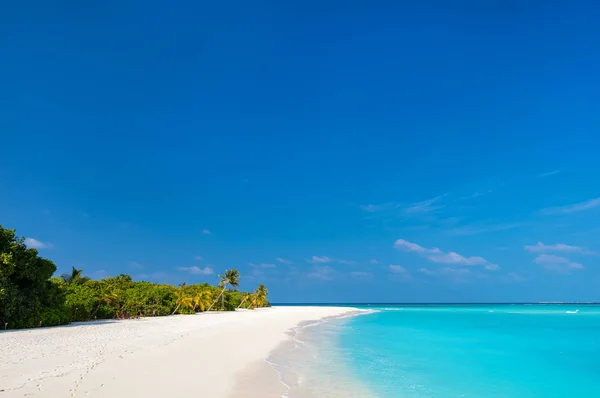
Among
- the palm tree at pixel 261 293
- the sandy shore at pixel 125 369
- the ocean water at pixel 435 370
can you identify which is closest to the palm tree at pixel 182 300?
the ocean water at pixel 435 370

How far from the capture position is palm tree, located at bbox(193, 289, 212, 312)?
5871 centimetres

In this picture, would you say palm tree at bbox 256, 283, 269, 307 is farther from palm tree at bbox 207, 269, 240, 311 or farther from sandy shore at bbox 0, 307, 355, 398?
sandy shore at bbox 0, 307, 355, 398

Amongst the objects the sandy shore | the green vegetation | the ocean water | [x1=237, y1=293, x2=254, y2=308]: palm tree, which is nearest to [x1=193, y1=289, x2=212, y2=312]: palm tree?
the green vegetation

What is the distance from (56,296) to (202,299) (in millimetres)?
35355

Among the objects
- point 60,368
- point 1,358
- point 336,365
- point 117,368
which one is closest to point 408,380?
point 336,365

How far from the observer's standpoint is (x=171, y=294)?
5166cm

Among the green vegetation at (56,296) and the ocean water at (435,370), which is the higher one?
the green vegetation at (56,296)

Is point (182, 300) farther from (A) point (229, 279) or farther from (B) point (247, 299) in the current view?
(B) point (247, 299)

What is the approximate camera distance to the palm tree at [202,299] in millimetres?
58706

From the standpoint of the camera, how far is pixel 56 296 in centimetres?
2764

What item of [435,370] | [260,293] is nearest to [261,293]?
[260,293]

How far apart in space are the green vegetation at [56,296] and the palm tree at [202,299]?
3.60m

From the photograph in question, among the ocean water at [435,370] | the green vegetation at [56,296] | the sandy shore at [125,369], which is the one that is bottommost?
the ocean water at [435,370]

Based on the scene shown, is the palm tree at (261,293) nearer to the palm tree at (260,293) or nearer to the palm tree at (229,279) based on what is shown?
the palm tree at (260,293)
